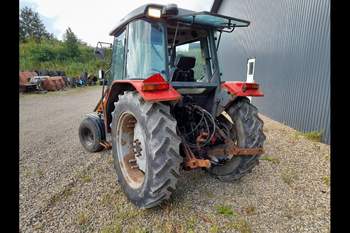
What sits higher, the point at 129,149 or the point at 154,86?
the point at 154,86

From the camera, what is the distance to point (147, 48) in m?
2.73

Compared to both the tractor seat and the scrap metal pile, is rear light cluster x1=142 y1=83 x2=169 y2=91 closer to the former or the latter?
the tractor seat

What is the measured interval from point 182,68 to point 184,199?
5.63 feet

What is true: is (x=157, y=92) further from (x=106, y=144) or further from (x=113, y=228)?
(x=106, y=144)

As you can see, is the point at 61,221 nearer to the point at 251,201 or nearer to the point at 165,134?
the point at 165,134

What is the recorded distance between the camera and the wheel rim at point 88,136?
4.17m

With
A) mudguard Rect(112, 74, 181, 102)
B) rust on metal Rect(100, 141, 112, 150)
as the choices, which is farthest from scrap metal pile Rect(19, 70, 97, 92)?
mudguard Rect(112, 74, 181, 102)

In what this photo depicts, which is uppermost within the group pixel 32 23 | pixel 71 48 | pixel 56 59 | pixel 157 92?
pixel 32 23

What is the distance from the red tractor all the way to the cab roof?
11 mm

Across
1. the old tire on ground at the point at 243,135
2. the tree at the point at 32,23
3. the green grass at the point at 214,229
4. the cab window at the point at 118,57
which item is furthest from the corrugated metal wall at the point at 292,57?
the tree at the point at 32,23

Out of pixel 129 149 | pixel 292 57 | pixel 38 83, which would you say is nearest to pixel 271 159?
pixel 129 149

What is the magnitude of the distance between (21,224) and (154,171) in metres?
1.44

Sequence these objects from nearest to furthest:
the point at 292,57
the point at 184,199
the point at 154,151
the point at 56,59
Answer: the point at 154,151 < the point at 184,199 < the point at 292,57 < the point at 56,59

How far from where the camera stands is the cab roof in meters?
2.48
